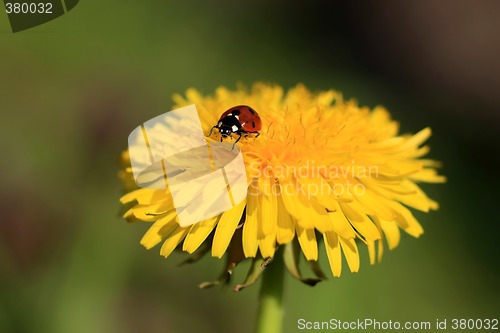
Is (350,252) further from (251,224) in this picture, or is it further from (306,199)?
(251,224)

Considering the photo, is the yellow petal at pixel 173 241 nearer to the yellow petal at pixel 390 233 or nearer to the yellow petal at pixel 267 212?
the yellow petal at pixel 267 212

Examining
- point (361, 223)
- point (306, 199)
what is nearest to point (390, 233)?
point (361, 223)

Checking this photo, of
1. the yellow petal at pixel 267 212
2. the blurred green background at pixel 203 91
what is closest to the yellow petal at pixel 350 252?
the yellow petal at pixel 267 212

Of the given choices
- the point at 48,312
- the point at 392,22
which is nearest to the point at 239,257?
the point at 48,312

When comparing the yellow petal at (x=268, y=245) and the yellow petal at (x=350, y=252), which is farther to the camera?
the yellow petal at (x=350, y=252)

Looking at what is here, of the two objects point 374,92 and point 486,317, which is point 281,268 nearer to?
point 486,317

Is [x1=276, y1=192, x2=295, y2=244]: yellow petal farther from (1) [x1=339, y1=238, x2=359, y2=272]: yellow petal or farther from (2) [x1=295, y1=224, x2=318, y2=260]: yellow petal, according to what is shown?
(1) [x1=339, y1=238, x2=359, y2=272]: yellow petal

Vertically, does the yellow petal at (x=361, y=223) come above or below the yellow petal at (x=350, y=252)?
above
